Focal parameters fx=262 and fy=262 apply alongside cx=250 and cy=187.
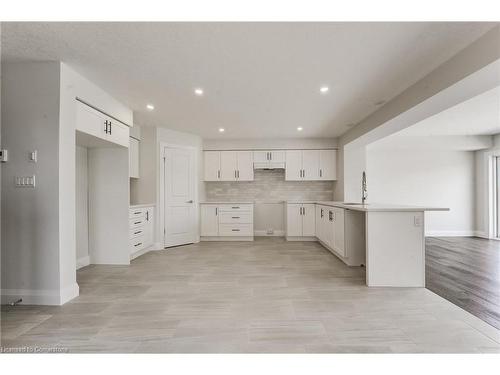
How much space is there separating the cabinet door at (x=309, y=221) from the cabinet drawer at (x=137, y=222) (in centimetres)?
334

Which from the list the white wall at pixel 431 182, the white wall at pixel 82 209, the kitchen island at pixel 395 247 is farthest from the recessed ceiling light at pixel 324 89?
the white wall at pixel 431 182

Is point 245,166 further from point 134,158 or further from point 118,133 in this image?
point 118,133

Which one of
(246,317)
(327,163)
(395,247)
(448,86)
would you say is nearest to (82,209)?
(246,317)

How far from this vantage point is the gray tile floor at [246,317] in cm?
189

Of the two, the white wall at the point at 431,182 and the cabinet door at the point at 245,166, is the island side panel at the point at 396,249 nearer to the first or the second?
the cabinet door at the point at 245,166

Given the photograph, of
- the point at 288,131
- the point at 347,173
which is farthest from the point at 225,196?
the point at 347,173

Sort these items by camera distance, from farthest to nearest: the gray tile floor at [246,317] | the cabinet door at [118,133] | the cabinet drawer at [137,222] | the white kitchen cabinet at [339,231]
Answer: the cabinet drawer at [137,222] → the white kitchen cabinet at [339,231] → the cabinet door at [118,133] → the gray tile floor at [246,317]

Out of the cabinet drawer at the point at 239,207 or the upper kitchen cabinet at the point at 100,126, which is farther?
the cabinet drawer at the point at 239,207

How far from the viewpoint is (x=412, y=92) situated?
10.4ft

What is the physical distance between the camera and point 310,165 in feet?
20.5

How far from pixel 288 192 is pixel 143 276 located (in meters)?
4.12

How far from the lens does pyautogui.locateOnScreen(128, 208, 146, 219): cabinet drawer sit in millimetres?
4100

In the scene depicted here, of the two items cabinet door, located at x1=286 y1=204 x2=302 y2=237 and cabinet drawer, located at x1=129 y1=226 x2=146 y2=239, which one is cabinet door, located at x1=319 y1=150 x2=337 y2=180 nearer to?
cabinet door, located at x1=286 y1=204 x2=302 y2=237

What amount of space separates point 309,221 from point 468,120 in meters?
3.49
